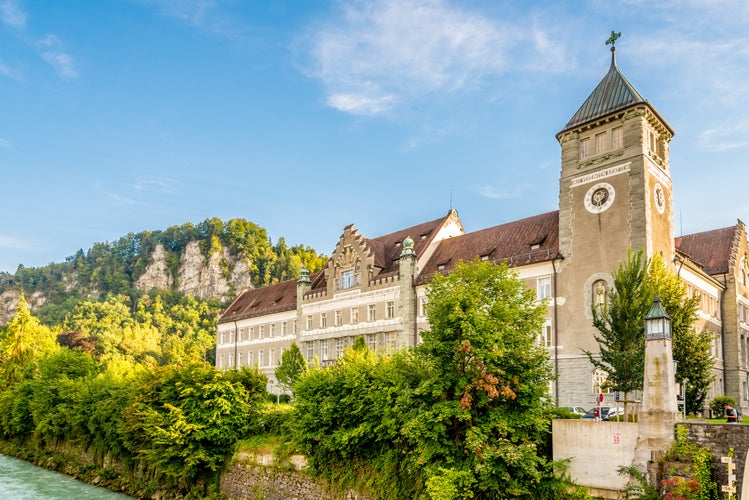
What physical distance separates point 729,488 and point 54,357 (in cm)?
5268

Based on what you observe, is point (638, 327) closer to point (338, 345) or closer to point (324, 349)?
point (338, 345)

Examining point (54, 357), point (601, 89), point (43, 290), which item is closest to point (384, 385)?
point (601, 89)

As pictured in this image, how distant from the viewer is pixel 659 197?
123 ft

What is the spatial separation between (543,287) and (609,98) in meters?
11.8

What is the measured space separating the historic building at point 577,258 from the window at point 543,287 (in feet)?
0.20

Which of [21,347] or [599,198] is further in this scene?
[21,347]

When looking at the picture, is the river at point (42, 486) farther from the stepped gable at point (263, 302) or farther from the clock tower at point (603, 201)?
the clock tower at point (603, 201)

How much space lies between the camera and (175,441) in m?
33.5

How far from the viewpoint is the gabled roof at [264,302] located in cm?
6153

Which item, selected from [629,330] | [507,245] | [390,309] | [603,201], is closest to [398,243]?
[390,309]

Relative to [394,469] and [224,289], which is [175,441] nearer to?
[394,469]

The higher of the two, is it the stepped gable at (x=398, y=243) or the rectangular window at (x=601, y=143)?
the rectangular window at (x=601, y=143)

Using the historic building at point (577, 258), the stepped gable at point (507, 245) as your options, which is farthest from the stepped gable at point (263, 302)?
the stepped gable at point (507, 245)

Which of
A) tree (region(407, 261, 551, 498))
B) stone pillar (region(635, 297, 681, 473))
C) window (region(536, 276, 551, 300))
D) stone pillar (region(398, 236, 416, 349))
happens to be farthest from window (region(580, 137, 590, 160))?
stone pillar (region(635, 297, 681, 473))
